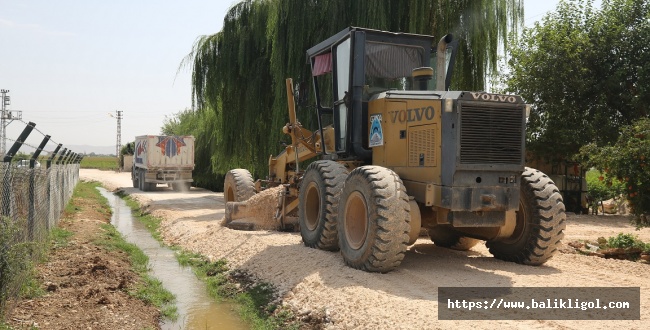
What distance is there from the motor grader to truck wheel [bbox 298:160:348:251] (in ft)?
0.05

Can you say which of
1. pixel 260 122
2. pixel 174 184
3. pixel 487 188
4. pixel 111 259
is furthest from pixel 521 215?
pixel 174 184

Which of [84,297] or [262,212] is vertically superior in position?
[262,212]

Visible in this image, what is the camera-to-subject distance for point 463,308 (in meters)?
5.61

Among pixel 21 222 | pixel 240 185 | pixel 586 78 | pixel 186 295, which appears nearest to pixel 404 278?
pixel 186 295

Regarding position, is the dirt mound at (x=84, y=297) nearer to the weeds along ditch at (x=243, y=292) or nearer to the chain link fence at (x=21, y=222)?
the chain link fence at (x=21, y=222)

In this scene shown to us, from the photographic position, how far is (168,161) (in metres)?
29.2

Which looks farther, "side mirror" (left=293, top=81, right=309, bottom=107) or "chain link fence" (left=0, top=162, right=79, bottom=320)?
"side mirror" (left=293, top=81, right=309, bottom=107)

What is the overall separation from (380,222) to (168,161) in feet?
78.6

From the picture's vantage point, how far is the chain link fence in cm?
581

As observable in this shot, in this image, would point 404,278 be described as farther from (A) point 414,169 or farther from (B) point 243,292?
(B) point 243,292

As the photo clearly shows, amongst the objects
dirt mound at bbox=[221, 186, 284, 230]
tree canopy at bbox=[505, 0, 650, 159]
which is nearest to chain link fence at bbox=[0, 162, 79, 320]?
dirt mound at bbox=[221, 186, 284, 230]

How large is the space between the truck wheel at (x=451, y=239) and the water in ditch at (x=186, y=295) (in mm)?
3344

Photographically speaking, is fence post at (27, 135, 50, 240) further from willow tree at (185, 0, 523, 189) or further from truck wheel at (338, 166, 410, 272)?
willow tree at (185, 0, 523, 189)

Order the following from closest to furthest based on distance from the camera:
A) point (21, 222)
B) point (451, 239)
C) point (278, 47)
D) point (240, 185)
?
point (21, 222) → point (451, 239) → point (240, 185) → point (278, 47)
